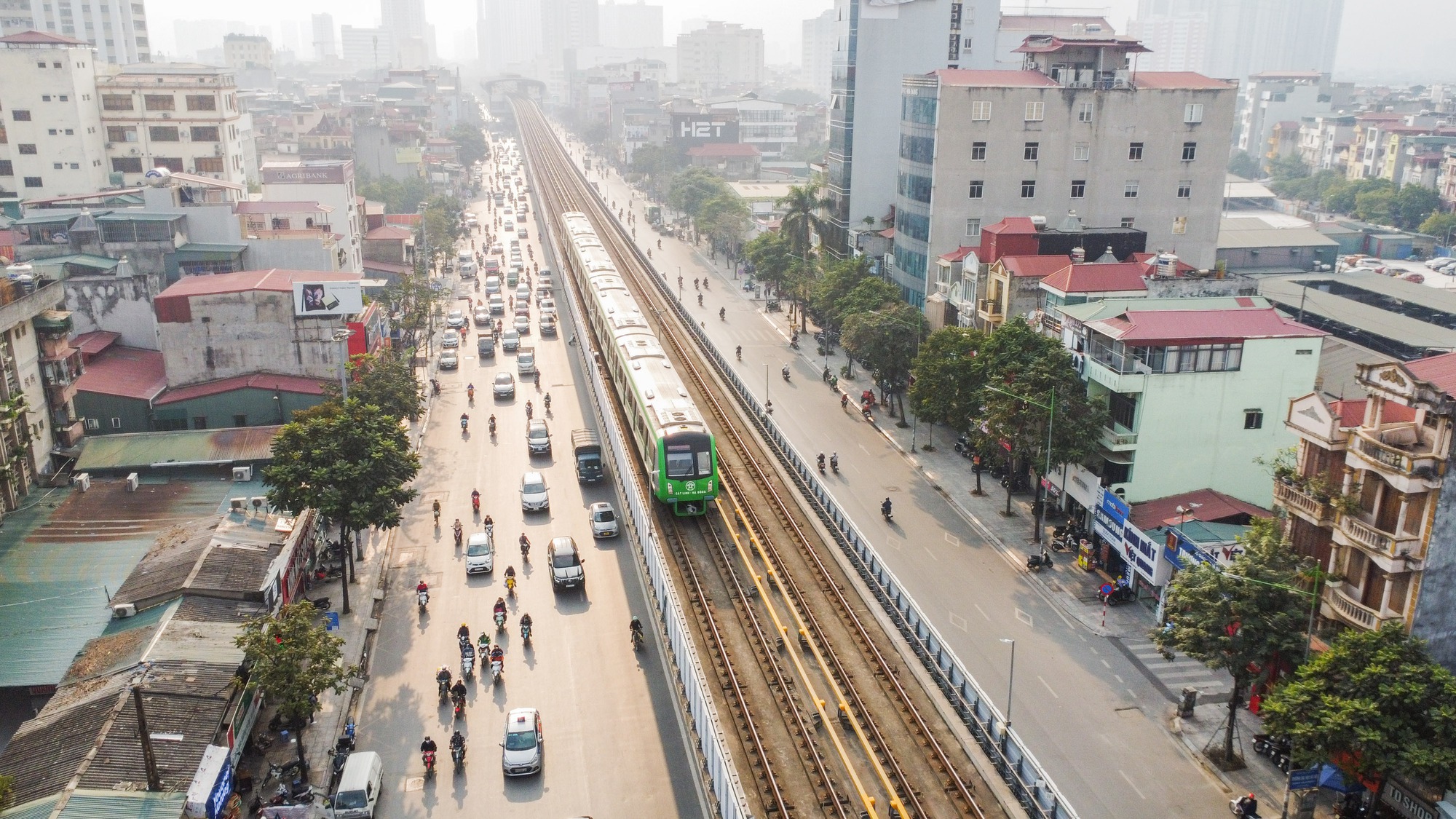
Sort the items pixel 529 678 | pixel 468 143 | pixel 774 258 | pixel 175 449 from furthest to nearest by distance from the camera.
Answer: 1. pixel 468 143
2. pixel 774 258
3. pixel 175 449
4. pixel 529 678

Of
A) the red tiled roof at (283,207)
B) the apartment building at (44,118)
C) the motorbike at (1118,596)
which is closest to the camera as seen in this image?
the motorbike at (1118,596)

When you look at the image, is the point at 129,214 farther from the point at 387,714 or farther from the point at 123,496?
the point at 387,714

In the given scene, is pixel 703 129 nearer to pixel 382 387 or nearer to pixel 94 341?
pixel 94 341

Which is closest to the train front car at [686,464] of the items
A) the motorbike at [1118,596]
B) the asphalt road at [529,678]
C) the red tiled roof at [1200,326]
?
the asphalt road at [529,678]

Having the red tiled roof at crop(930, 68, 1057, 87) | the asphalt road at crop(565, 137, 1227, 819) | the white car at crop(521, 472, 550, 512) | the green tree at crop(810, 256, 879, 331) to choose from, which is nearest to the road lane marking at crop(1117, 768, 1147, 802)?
the asphalt road at crop(565, 137, 1227, 819)

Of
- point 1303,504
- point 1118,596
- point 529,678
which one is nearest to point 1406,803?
point 1303,504

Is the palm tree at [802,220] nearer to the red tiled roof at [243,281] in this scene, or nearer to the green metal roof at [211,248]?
the red tiled roof at [243,281]

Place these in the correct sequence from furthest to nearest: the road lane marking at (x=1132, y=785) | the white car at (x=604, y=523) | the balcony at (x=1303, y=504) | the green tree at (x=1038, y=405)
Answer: the white car at (x=604, y=523) < the green tree at (x=1038, y=405) < the balcony at (x=1303, y=504) < the road lane marking at (x=1132, y=785)

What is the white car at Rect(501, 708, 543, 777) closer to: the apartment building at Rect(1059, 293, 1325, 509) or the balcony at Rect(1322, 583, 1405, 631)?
the balcony at Rect(1322, 583, 1405, 631)
